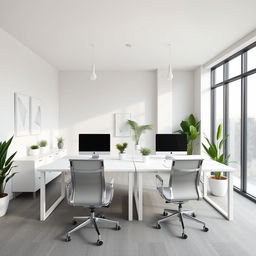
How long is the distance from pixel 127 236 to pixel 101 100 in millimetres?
4440

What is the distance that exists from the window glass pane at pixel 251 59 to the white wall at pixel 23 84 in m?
4.63

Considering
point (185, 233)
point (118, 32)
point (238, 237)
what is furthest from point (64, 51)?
point (238, 237)

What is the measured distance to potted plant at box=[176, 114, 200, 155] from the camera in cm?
545

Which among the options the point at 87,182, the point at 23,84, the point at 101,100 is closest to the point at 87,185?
the point at 87,182

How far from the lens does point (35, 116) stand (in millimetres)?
4742

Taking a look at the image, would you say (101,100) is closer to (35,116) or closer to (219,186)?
(35,116)

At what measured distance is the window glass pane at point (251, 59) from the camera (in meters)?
3.82

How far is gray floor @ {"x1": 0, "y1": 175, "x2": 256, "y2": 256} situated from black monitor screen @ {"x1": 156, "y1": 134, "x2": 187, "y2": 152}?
3.44 ft

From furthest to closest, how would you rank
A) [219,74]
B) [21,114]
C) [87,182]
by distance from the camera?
[219,74]
[21,114]
[87,182]

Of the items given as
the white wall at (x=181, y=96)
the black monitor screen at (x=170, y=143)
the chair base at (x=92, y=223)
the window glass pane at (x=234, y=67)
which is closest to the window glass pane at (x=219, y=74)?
the window glass pane at (x=234, y=67)

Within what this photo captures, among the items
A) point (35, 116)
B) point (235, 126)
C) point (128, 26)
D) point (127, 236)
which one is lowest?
point (127, 236)

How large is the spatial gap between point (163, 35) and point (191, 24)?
566 mm

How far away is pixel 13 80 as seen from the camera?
151 inches

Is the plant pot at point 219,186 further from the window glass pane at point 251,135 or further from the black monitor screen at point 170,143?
the black monitor screen at point 170,143
